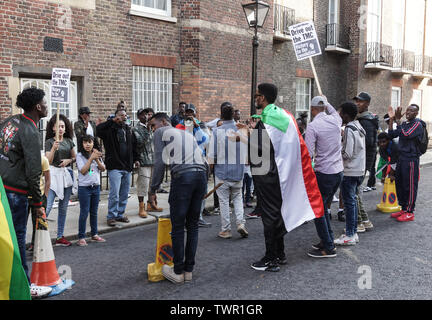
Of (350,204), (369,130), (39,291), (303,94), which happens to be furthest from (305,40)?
(303,94)

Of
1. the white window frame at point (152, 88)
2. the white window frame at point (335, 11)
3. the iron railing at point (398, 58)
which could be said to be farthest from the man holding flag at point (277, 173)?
the iron railing at point (398, 58)

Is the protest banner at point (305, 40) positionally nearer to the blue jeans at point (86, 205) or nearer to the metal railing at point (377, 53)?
the blue jeans at point (86, 205)

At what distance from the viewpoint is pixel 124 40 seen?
11.1 meters

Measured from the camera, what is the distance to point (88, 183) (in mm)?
6070

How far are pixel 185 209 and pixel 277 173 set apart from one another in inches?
46.9

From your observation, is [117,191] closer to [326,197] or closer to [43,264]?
[43,264]

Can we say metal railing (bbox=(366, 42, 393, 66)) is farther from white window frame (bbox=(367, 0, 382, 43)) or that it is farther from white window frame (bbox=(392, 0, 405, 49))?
white window frame (bbox=(392, 0, 405, 49))

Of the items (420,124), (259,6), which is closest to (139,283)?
(420,124)

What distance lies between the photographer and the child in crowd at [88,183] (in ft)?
19.9

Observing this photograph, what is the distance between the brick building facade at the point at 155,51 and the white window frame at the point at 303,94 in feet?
0.14

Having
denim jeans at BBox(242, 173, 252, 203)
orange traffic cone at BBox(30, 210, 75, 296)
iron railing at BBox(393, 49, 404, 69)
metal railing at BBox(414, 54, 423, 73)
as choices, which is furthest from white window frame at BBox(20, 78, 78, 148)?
metal railing at BBox(414, 54, 423, 73)

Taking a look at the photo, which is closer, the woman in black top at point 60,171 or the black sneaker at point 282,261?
the black sneaker at point 282,261

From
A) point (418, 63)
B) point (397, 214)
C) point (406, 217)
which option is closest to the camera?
point (406, 217)

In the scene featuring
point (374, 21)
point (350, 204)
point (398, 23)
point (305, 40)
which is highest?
point (398, 23)
